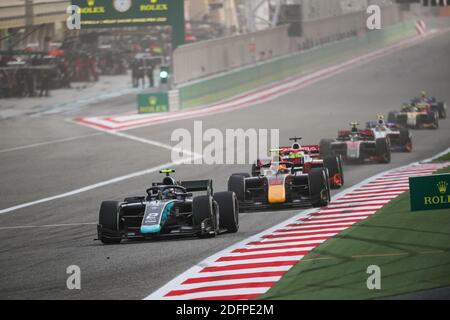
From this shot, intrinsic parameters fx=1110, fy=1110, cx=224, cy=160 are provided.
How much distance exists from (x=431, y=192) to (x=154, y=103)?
35280 millimetres

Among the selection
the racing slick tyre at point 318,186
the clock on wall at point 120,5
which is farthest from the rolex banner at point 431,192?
the clock on wall at point 120,5

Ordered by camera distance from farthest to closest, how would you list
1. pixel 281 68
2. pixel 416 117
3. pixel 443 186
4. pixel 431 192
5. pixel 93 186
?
pixel 281 68 → pixel 416 117 → pixel 93 186 → pixel 431 192 → pixel 443 186

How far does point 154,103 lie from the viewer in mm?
51562

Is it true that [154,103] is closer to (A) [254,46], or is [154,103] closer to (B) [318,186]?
(A) [254,46]

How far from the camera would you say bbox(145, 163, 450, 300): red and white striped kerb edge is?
598 inches

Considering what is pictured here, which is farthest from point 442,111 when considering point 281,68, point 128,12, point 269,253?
point 269,253

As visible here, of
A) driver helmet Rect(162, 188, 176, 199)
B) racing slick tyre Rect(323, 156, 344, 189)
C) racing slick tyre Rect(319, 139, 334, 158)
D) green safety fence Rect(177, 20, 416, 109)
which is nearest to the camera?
driver helmet Rect(162, 188, 176, 199)

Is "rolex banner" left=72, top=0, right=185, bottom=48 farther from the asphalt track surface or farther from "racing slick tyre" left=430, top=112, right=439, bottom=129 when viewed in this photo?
"racing slick tyre" left=430, top=112, right=439, bottom=129

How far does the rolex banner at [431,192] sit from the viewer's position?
16.9 m

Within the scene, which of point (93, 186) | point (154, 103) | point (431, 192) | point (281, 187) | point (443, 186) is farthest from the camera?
point (154, 103)

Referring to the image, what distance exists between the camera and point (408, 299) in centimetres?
1395

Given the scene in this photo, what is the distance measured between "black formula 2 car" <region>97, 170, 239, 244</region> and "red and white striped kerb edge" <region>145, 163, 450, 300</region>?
0.76 m

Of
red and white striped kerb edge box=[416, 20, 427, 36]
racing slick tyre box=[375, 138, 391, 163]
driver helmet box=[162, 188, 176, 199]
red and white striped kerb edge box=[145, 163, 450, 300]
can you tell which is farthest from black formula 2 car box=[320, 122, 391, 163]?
red and white striped kerb edge box=[416, 20, 427, 36]
